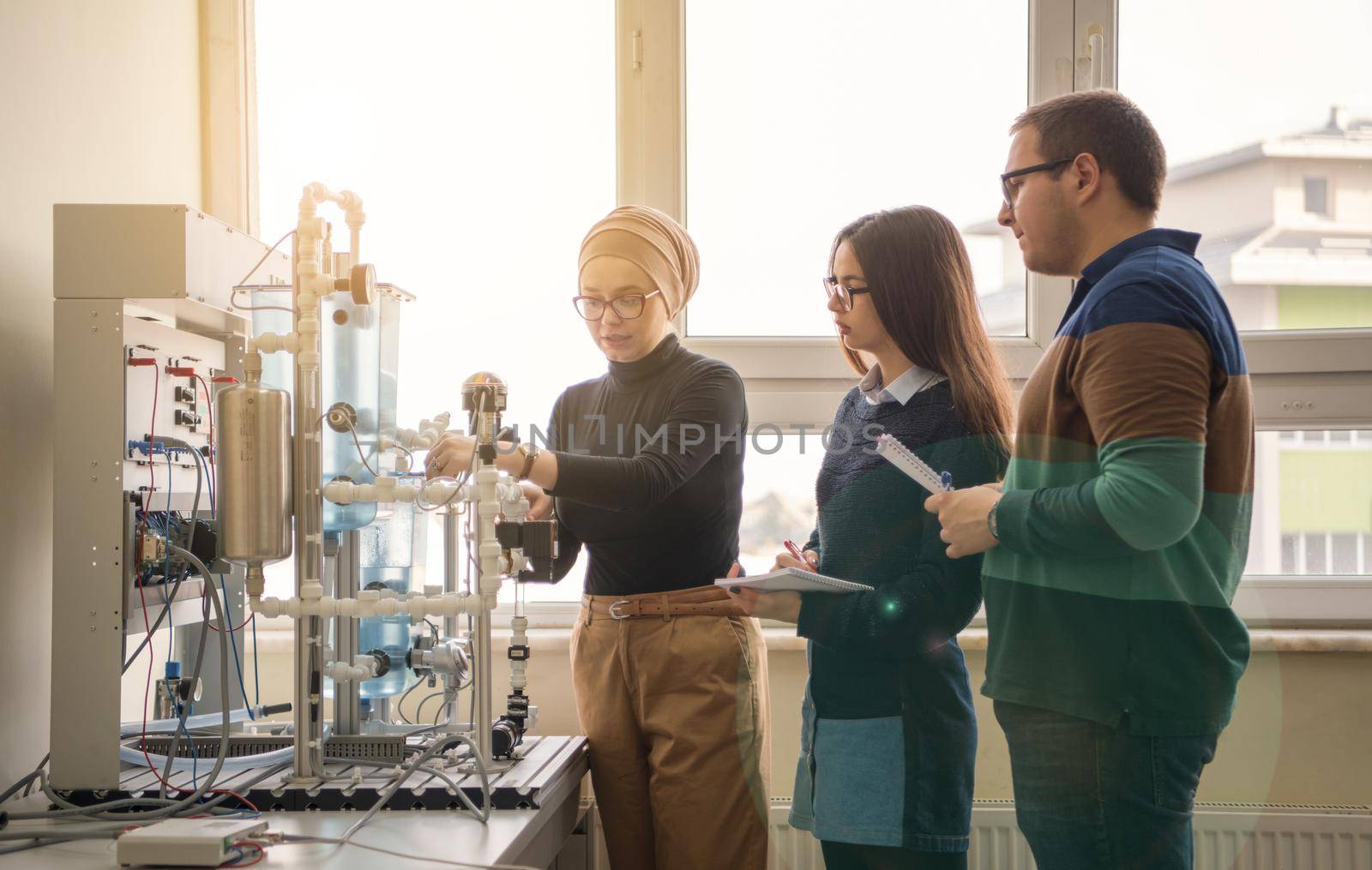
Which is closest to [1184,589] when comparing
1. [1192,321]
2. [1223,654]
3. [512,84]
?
[1223,654]

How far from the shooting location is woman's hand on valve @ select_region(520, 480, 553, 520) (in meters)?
1.73

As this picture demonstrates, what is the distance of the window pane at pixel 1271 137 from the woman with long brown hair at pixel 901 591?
1297mm

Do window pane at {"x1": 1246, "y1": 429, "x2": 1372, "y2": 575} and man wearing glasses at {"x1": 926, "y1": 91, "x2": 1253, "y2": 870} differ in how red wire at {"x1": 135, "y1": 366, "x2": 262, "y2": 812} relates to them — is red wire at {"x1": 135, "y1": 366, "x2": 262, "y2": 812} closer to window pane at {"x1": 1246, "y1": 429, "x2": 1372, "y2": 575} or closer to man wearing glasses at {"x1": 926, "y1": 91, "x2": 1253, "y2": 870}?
man wearing glasses at {"x1": 926, "y1": 91, "x2": 1253, "y2": 870}

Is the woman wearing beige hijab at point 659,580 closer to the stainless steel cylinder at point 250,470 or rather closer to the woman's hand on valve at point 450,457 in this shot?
the woman's hand on valve at point 450,457

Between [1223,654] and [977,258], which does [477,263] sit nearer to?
[977,258]

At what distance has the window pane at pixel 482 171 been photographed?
7.99 ft

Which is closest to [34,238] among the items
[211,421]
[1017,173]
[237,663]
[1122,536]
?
[211,421]

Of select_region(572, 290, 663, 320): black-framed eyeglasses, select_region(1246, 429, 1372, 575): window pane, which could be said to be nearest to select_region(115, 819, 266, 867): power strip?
select_region(572, 290, 663, 320): black-framed eyeglasses

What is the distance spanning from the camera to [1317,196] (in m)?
2.34

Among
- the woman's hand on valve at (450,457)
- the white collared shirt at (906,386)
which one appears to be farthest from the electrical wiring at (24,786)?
the white collared shirt at (906,386)

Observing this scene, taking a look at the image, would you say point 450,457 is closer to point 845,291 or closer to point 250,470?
point 250,470

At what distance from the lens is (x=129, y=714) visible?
1928 millimetres

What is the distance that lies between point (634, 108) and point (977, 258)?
0.93 metres

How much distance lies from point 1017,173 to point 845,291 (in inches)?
11.7
